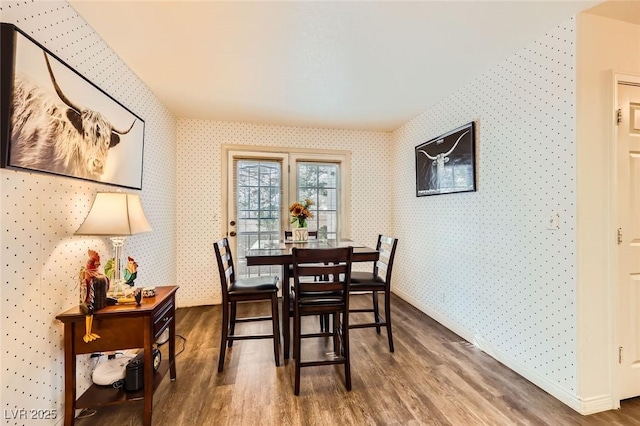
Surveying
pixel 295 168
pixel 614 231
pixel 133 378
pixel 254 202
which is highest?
pixel 295 168

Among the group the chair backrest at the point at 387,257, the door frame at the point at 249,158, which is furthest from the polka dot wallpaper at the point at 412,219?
the chair backrest at the point at 387,257

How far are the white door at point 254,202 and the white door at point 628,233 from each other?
10.7 feet

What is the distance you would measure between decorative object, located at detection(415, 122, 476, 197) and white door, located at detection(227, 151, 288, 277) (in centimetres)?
183

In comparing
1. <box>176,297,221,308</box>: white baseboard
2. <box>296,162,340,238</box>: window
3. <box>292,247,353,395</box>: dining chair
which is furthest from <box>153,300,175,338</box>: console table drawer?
<box>296,162,340,238</box>: window

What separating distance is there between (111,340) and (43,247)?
61 cm

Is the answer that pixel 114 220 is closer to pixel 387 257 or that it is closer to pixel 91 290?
pixel 91 290

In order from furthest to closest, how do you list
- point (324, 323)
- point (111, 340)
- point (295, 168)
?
point (295, 168)
point (324, 323)
point (111, 340)

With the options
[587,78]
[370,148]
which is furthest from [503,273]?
[370,148]

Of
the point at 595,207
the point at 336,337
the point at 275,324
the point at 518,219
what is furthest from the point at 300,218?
the point at 595,207

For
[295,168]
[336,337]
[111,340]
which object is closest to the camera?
[111,340]

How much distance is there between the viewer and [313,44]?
2023 millimetres

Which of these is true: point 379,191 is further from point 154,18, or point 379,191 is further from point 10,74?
point 10,74

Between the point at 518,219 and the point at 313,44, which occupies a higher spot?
the point at 313,44

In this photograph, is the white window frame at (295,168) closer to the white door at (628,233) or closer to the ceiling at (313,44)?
the ceiling at (313,44)
